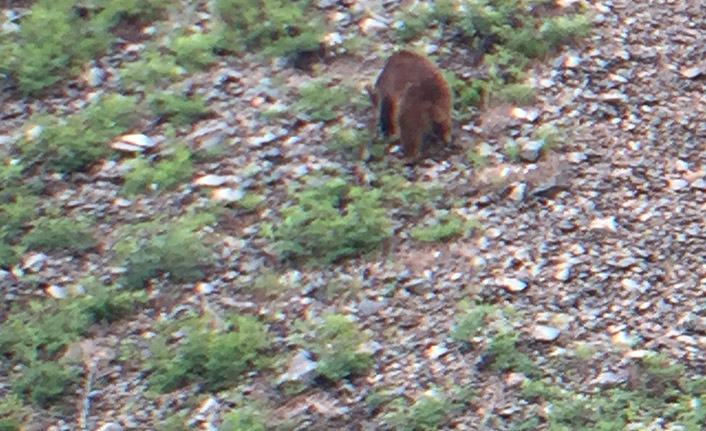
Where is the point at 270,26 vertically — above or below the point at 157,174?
above

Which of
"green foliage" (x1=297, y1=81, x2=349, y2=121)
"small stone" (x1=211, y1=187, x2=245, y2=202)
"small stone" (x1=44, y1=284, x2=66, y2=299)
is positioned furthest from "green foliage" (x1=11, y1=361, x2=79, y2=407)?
"green foliage" (x1=297, y1=81, x2=349, y2=121)

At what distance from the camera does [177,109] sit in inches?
263

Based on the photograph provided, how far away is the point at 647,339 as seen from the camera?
5.41 metres

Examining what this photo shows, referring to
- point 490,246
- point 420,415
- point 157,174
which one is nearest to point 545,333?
point 490,246

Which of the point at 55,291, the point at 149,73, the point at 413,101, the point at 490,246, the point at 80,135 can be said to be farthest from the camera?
the point at 149,73

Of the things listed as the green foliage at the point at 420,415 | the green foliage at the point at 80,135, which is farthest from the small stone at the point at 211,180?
the green foliage at the point at 420,415

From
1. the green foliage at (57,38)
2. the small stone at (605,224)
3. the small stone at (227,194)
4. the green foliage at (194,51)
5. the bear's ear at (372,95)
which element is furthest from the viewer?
the green foliage at (194,51)

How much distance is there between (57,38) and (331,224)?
2346 millimetres

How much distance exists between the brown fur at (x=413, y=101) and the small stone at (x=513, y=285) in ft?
3.39

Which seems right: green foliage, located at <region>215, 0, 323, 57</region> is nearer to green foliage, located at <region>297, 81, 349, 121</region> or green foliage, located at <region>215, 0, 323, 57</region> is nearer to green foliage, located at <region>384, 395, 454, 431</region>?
green foliage, located at <region>297, 81, 349, 121</region>

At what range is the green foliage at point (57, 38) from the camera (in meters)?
6.90

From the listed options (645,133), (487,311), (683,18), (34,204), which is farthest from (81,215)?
(683,18)

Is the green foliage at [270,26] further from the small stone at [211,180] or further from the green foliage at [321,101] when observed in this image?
the small stone at [211,180]

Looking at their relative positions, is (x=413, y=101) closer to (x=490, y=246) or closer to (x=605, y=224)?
(x=490, y=246)
